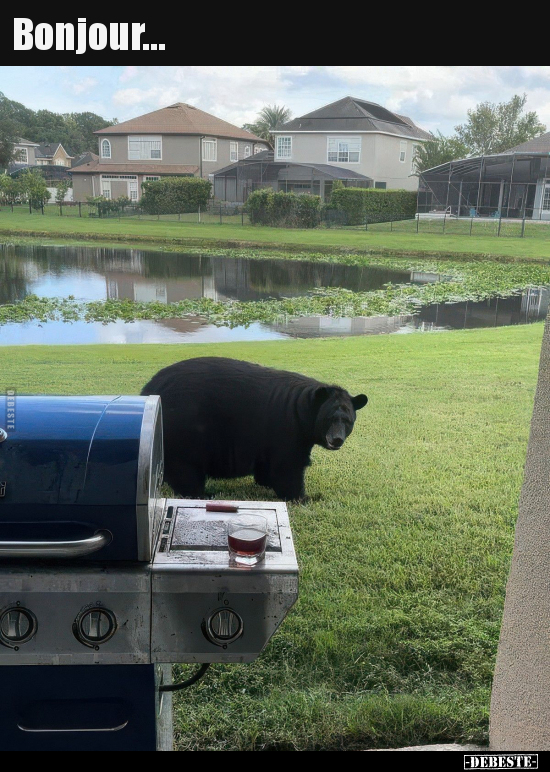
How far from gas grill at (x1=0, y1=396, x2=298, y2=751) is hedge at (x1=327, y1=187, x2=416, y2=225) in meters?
1.35

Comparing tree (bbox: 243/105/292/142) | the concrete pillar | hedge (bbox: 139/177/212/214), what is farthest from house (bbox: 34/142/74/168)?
the concrete pillar

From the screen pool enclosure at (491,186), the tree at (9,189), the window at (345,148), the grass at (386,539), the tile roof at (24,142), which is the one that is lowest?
the grass at (386,539)

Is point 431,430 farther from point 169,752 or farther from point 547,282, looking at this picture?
point 169,752

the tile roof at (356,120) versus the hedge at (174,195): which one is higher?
the tile roof at (356,120)

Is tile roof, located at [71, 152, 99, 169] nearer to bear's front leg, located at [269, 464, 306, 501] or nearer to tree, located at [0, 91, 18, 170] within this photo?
tree, located at [0, 91, 18, 170]

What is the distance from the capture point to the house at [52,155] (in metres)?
2.38

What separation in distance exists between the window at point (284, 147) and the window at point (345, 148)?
0.46ft

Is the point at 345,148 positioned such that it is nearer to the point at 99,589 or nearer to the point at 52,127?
the point at 52,127

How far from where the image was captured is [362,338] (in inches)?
101

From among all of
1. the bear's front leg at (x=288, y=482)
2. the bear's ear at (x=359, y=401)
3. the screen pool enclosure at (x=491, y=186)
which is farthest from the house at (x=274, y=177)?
the bear's front leg at (x=288, y=482)

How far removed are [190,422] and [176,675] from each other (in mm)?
755

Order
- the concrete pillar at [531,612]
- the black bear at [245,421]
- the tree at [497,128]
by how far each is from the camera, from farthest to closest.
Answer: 1. the tree at [497,128]
2. the black bear at [245,421]
3. the concrete pillar at [531,612]

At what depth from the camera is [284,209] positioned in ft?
8.34

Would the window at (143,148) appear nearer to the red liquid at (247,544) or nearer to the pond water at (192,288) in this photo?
the pond water at (192,288)
